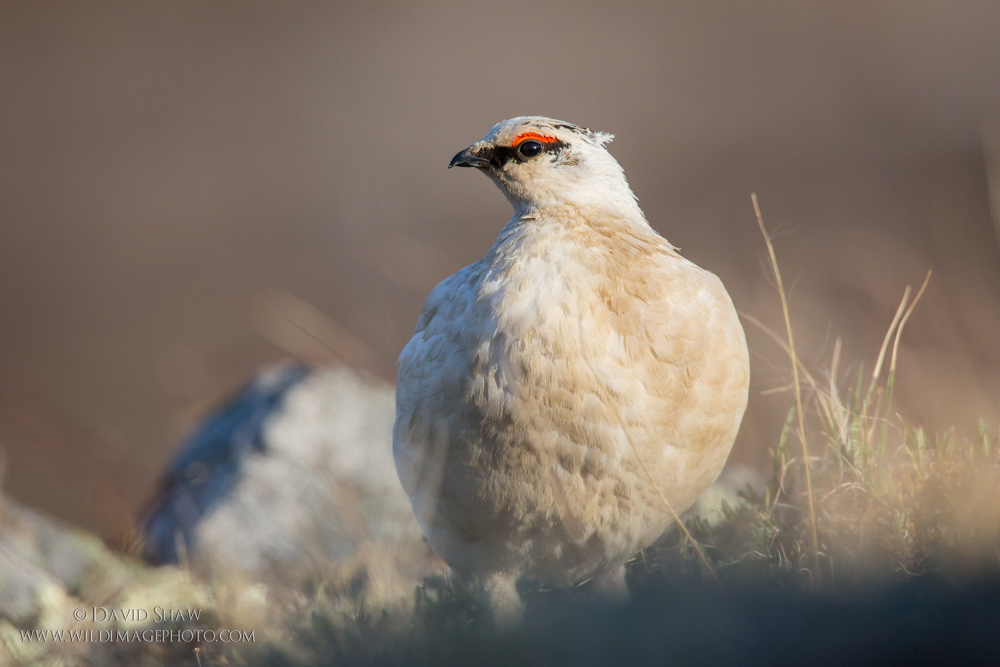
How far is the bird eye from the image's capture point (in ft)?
11.4

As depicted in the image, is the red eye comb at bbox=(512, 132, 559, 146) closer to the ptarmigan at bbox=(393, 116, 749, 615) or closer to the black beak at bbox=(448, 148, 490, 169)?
the ptarmigan at bbox=(393, 116, 749, 615)

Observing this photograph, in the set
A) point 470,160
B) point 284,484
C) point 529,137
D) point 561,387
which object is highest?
point 529,137

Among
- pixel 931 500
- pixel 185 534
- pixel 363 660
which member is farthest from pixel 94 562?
pixel 931 500

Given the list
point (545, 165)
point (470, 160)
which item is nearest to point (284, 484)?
point (470, 160)

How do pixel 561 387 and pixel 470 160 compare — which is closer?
pixel 561 387

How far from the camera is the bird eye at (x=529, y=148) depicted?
3475mm

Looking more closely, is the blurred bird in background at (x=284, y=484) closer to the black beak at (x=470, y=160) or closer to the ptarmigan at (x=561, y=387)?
the ptarmigan at (x=561, y=387)

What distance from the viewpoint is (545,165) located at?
11.4 ft

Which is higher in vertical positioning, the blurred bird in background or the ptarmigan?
the ptarmigan

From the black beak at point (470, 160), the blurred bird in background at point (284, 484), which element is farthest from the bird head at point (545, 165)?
the blurred bird in background at point (284, 484)

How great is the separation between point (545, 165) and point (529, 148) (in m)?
0.10

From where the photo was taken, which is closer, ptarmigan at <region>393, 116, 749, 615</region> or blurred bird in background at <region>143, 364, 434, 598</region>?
ptarmigan at <region>393, 116, 749, 615</region>

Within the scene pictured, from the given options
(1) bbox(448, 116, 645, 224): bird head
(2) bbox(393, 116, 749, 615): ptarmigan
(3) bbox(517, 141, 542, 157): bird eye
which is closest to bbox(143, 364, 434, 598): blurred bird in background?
(2) bbox(393, 116, 749, 615): ptarmigan

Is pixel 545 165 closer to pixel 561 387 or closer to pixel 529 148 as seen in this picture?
pixel 529 148
